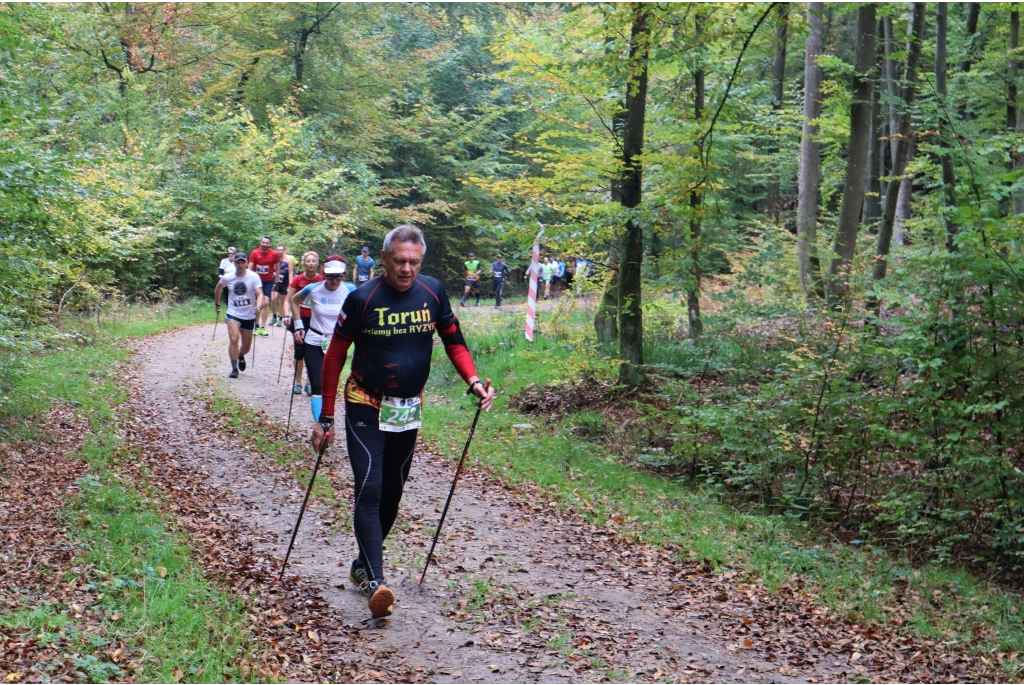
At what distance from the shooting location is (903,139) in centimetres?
1427

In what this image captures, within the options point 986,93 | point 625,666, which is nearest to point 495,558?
point 625,666

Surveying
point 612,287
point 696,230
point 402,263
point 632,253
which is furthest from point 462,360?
Answer: point 696,230

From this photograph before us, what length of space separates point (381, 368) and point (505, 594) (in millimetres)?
2010

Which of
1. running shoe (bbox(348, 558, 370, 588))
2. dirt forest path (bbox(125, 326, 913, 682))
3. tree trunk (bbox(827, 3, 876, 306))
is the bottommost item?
dirt forest path (bbox(125, 326, 913, 682))

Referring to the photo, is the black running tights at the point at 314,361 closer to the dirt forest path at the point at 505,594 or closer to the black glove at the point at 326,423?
the dirt forest path at the point at 505,594

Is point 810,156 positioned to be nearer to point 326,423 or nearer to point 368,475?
point 326,423

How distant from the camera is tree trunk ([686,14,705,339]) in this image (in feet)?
38.2

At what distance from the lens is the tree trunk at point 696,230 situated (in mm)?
11648

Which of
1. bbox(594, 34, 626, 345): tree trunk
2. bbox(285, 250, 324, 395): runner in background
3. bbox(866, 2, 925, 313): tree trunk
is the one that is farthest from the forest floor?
bbox(866, 2, 925, 313): tree trunk

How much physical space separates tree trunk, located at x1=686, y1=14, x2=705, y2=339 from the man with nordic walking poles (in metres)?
6.24

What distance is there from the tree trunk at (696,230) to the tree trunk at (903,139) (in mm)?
2451

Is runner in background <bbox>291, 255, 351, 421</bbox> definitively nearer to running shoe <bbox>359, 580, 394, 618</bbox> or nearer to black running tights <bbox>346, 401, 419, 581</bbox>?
black running tights <bbox>346, 401, 419, 581</bbox>

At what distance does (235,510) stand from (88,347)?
10.4m

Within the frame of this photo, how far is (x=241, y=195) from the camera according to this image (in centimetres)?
2942
